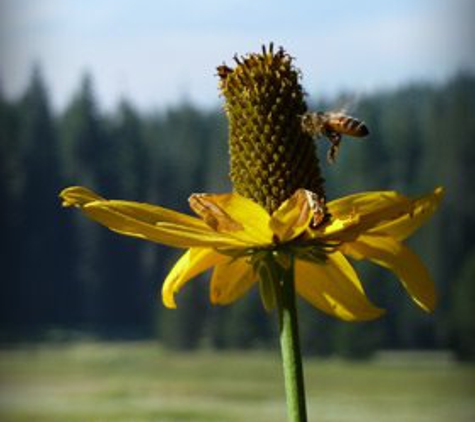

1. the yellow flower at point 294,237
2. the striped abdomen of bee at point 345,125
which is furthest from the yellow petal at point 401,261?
the striped abdomen of bee at point 345,125

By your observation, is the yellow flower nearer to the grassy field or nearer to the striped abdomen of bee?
the striped abdomen of bee

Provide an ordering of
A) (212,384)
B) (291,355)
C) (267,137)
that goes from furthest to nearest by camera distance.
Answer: (212,384)
(267,137)
(291,355)

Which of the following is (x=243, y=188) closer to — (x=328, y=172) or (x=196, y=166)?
(x=328, y=172)

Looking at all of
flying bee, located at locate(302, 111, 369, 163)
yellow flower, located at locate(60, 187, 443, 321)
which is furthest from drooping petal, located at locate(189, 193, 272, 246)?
flying bee, located at locate(302, 111, 369, 163)

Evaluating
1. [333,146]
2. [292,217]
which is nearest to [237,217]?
[292,217]

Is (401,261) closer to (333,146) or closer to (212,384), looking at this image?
(333,146)
